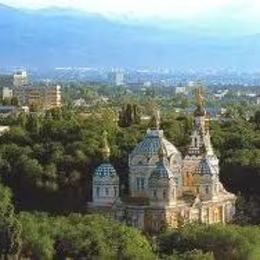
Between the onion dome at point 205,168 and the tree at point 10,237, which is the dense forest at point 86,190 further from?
the onion dome at point 205,168

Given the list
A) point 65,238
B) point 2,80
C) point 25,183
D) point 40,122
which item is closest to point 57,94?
point 2,80

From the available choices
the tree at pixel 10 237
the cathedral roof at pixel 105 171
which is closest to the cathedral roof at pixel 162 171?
the cathedral roof at pixel 105 171

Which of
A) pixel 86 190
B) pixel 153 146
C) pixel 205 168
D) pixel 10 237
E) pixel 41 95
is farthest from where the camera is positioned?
pixel 41 95

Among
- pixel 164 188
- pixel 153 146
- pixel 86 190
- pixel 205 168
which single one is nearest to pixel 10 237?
pixel 164 188

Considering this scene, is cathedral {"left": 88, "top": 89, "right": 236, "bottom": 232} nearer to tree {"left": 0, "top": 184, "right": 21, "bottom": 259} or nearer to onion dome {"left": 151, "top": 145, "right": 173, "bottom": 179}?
onion dome {"left": 151, "top": 145, "right": 173, "bottom": 179}

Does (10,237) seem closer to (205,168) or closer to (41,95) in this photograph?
(205,168)

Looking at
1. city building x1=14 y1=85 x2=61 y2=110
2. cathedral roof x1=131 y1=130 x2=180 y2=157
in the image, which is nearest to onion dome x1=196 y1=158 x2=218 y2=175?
cathedral roof x1=131 y1=130 x2=180 y2=157

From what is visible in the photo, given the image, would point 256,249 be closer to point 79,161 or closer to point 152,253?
point 152,253
